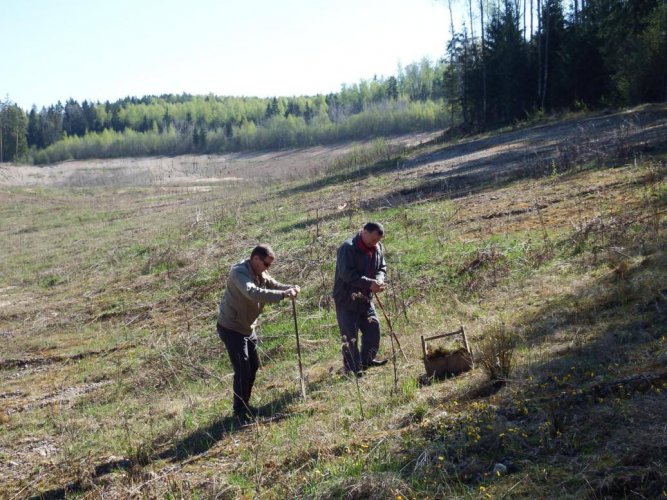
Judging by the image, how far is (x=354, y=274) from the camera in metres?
7.54

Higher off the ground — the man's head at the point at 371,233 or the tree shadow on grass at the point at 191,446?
the man's head at the point at 371,233

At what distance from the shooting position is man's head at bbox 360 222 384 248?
7.41 metres

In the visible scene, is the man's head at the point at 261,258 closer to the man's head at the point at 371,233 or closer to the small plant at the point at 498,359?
the man's head at the point at 371,233

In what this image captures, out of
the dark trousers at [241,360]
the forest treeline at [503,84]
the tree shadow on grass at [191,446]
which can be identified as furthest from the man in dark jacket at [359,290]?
the forest treeline at [503,84]

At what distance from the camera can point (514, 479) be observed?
4.38 meters

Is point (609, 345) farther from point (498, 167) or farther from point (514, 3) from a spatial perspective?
point (514, 3)

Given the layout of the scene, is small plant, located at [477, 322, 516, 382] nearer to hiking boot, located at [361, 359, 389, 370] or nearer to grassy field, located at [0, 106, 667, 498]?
grassy field, located at [0, 106, 667, 498]

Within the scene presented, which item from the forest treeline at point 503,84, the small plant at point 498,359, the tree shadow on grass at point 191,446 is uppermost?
the forest treeline at point 503,84

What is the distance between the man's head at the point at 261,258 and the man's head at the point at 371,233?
1.13 metres

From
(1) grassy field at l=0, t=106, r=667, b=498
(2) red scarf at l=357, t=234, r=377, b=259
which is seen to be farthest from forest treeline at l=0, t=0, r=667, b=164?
(2) red scarf at l=357, t=234, r=377, b=259

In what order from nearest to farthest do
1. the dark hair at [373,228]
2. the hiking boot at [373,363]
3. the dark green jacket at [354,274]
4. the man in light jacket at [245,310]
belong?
the man in light jacket at [245,310], the dark hair at [373,228], the dark green jacket at [354,274], the hiking boot at [373,363]

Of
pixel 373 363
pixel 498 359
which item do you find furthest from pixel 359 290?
pixel 498 359

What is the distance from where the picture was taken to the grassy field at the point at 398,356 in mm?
4840

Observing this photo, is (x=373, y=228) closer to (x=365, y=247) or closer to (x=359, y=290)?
(x=365, y=247)
